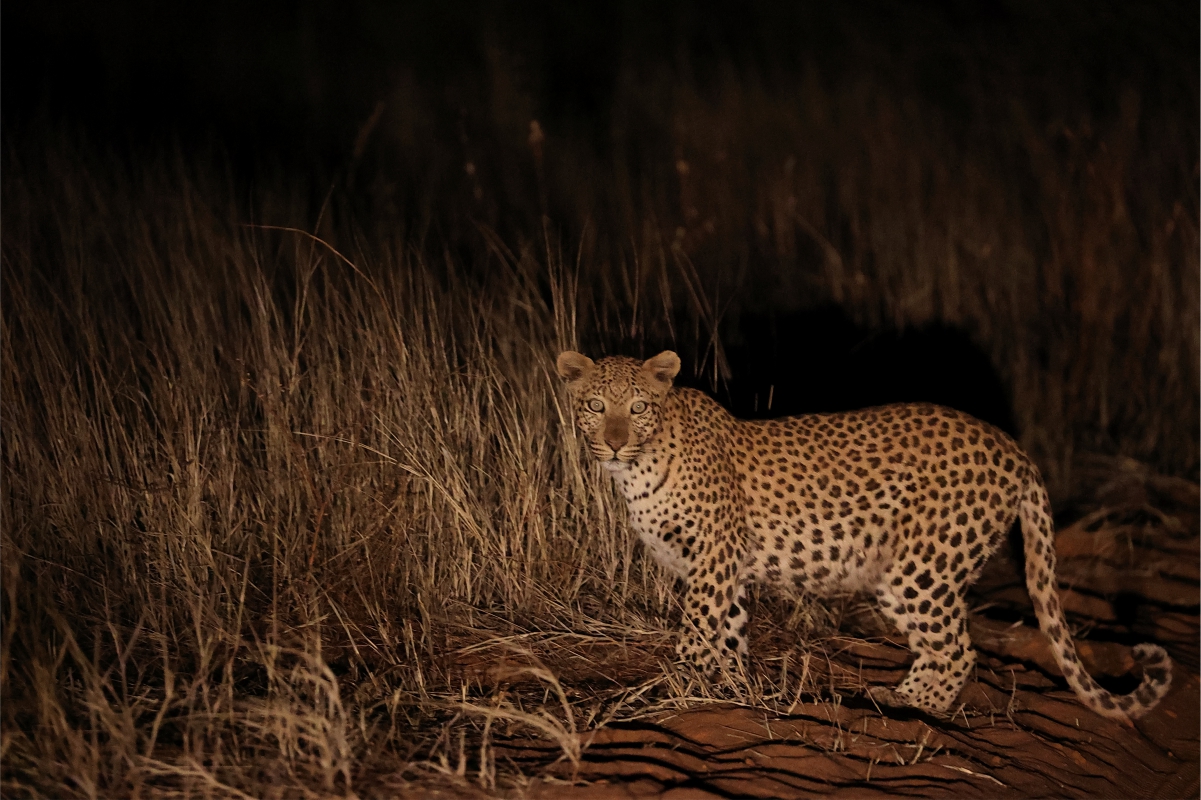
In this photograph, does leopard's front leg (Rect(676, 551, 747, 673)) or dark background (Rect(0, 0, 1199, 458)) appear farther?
dark background (Rect(0, 0, 1199, 458))

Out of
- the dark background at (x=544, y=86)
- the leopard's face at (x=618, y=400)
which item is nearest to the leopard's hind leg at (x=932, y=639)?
the leopard's face at (x=618, y=400)

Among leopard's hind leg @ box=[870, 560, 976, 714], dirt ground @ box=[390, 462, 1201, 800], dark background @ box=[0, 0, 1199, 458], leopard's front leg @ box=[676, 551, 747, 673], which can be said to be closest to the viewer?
dirt ground @ box=[390, 462, 1201, 800]

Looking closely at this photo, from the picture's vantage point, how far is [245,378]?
508cm

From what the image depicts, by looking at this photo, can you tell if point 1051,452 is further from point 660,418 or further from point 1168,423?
point 660,418

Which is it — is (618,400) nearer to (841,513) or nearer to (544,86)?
(841,513)

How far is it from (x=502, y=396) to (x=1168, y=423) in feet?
14.7

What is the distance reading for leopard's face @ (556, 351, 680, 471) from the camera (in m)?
4.65

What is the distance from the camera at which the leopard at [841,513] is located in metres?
4.72

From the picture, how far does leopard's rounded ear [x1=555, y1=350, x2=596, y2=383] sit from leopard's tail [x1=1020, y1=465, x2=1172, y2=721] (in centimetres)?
183

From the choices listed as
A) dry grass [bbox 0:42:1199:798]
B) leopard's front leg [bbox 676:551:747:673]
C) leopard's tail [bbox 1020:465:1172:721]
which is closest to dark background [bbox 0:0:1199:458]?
dry grass [bbox 0:42:1199:798]

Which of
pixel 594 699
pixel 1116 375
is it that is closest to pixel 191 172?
pixel 594 699

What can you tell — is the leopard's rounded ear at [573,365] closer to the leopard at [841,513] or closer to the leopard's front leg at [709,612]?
the leopard at [841,513]

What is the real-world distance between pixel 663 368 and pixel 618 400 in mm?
269

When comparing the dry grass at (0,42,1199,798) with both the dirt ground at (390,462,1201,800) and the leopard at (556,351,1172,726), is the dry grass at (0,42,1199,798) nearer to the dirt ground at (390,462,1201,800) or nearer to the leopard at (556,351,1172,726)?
the dirt ground at (390,462,1201,800)
